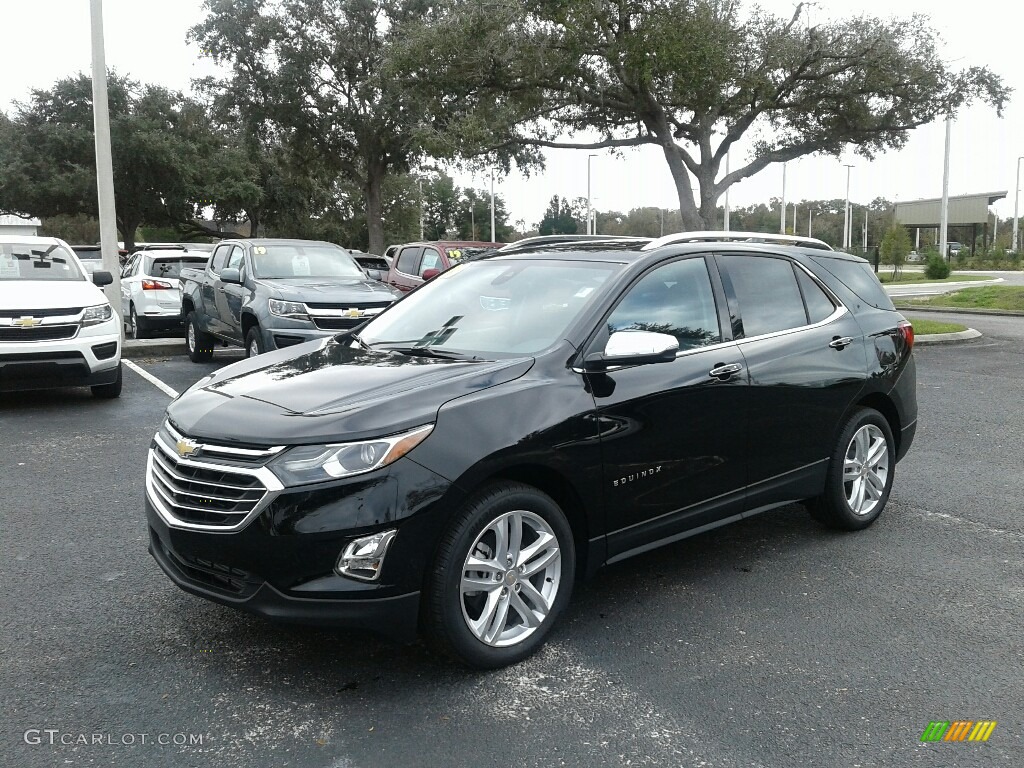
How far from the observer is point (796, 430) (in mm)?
5004

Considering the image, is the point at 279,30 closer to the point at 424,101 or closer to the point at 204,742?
the point at 424,101

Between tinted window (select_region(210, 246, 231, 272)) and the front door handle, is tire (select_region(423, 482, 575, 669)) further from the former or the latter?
tinted window (select_region(210, 246, 231, 272))

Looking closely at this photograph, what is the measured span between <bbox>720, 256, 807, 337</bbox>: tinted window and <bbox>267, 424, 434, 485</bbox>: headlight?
7.32 feet

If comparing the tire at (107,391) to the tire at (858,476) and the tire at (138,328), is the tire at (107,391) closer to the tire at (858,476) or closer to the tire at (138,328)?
the tire at (138,328)

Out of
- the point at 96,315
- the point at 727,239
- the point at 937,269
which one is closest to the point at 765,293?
the point at 727,239

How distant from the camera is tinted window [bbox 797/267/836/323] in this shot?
5.32m

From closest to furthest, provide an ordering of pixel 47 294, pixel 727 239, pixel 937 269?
pixel 727 239 < pixel 47 294 < pixel 937 269

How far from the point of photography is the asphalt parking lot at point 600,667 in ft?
10.3

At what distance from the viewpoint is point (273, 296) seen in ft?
35.8

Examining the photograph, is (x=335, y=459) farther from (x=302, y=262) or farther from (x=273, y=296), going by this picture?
(x=302, y=262)

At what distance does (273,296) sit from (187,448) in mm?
7529

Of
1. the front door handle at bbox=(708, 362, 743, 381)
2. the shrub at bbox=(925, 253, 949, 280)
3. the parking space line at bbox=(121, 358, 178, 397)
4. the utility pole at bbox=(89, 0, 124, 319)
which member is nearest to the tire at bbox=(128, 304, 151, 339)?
the utility pole at bbox=(89, 0, 124, 319)

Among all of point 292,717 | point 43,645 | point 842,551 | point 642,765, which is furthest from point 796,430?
point 43,645

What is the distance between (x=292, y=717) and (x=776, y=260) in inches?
137
